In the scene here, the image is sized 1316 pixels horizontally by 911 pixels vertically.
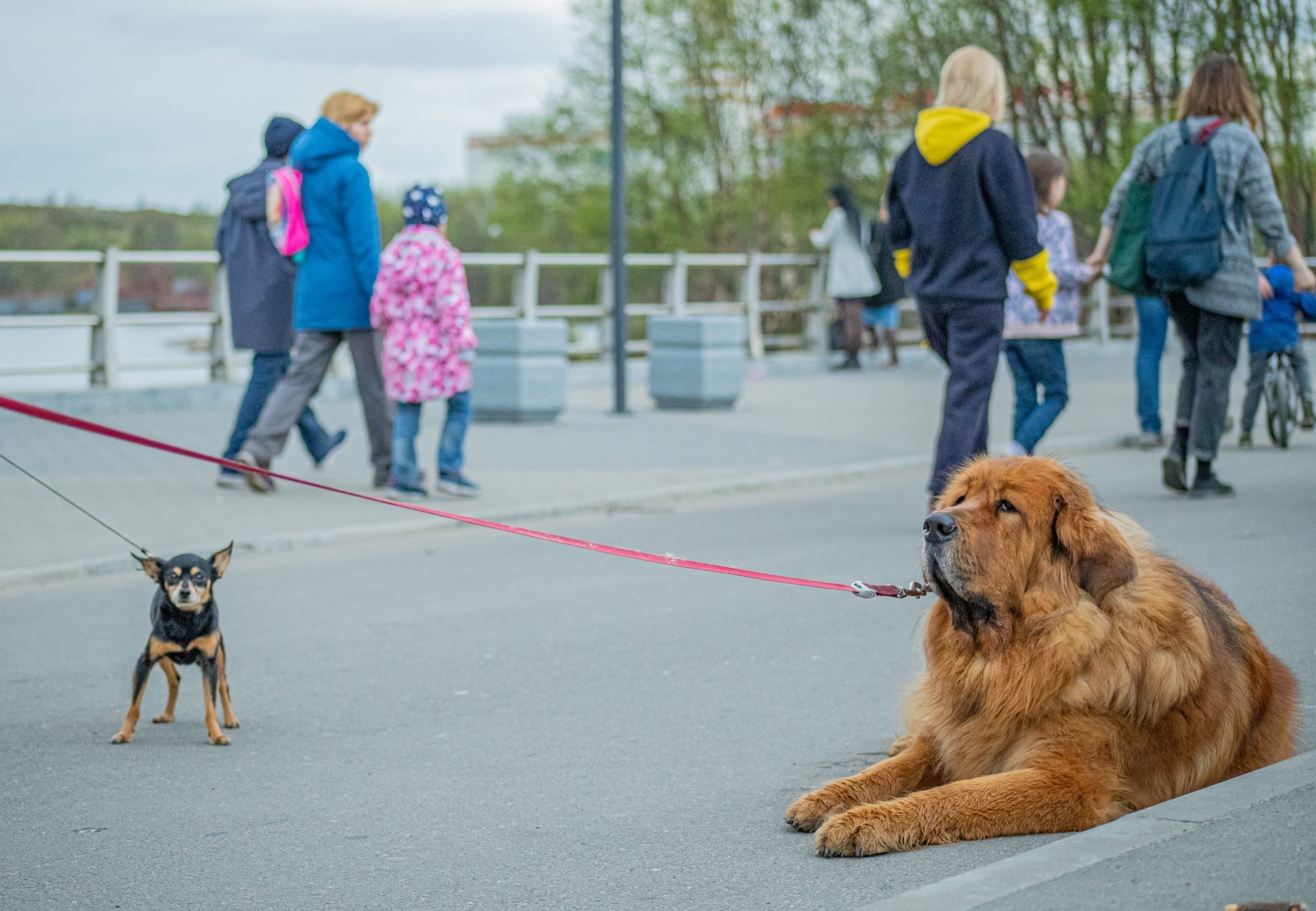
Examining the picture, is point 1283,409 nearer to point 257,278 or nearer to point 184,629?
point 257,278

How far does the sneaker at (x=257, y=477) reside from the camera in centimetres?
988

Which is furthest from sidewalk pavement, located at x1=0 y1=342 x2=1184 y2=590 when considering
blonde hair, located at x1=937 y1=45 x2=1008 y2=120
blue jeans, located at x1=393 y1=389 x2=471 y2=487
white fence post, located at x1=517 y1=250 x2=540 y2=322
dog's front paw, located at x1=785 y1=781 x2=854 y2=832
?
dog's front paw, located at x1=785 y1=781 x2=854 y2=832

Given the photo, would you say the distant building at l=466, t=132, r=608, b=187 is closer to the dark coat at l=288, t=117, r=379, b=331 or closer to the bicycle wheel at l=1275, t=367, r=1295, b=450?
the bicycle wheel at l=1275, t=367, r=1295, b=450

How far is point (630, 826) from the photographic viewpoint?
158 inches

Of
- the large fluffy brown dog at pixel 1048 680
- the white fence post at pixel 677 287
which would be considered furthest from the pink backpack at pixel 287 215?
the white fence post at pixel 677 287

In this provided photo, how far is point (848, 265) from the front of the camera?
20.0 meters

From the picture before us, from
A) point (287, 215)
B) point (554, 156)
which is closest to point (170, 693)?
point (287, 215)

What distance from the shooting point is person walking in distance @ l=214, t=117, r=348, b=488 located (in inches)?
407

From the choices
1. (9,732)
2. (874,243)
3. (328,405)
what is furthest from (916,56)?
(9,732)

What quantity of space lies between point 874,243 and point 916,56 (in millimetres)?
9052

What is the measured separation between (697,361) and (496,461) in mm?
4119

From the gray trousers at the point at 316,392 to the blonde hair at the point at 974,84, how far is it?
13.8 ft

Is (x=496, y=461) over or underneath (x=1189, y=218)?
underneath

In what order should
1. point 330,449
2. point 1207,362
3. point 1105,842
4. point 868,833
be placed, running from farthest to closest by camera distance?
point 330,449 < point 1207,362 < point 868,833 < point 1105,842
